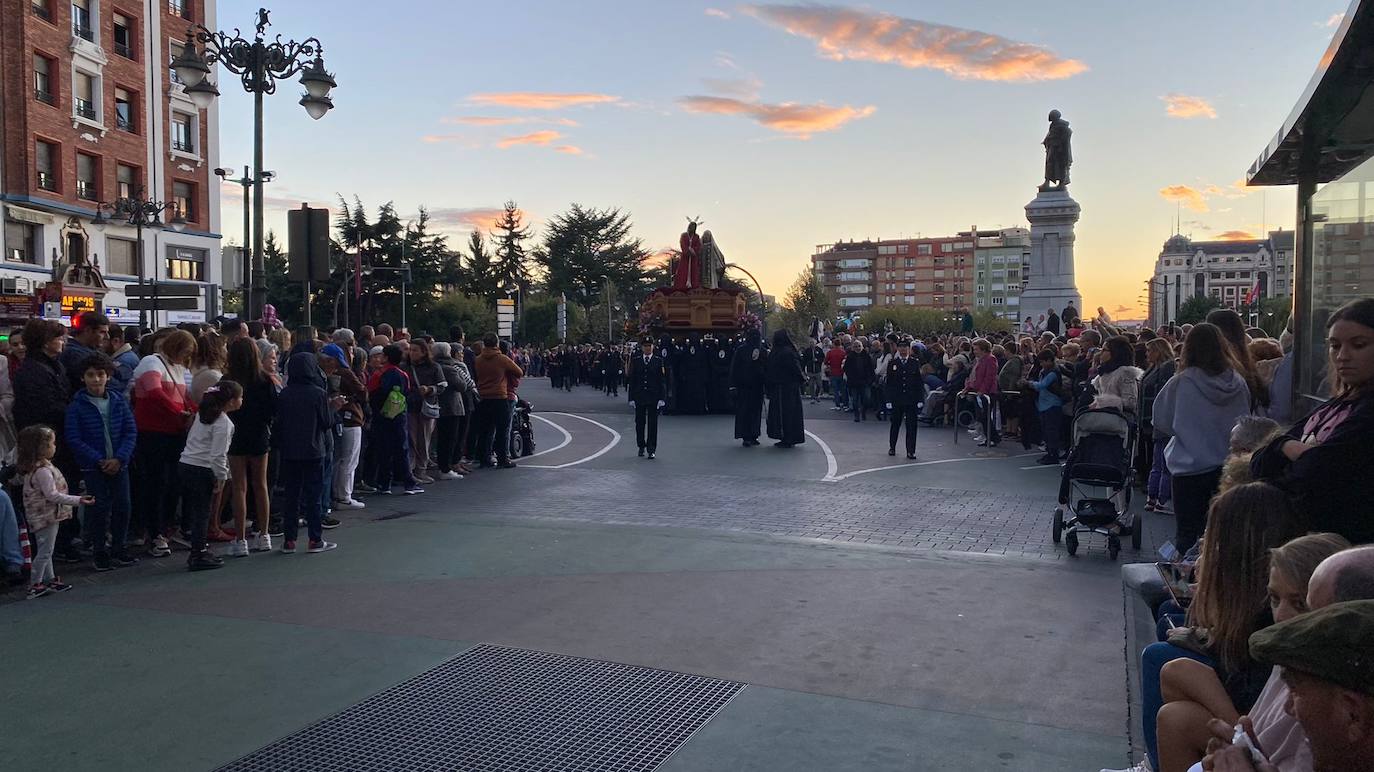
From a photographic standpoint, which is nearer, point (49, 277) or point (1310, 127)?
point (1310, 127)

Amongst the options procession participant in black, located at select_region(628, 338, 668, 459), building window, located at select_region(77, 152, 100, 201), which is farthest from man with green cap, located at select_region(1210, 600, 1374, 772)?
building window, located at select_region(77, 152, 100, 201)

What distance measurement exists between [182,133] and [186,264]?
19.3ft

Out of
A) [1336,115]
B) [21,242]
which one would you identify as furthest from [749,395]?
[21,242]

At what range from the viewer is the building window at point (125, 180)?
39906 millimetres

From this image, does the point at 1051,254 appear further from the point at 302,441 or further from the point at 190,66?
the point at 302,441

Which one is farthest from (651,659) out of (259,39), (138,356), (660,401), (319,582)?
(259,39)

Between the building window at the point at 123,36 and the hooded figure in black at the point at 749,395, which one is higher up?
the building window at the point at 123,36

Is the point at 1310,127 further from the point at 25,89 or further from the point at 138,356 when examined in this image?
the point at 25,89

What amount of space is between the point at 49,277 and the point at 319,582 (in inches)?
1361

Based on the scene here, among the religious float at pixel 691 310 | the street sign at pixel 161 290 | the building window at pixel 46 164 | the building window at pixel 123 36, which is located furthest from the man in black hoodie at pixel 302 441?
the building window at pixel 123 36

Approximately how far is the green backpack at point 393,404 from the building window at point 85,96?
33.1 meters

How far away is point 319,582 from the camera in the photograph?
7.74 meters

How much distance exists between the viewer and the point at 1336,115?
595 cm

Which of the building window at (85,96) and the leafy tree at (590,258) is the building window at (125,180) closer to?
the building window at (85,96)
